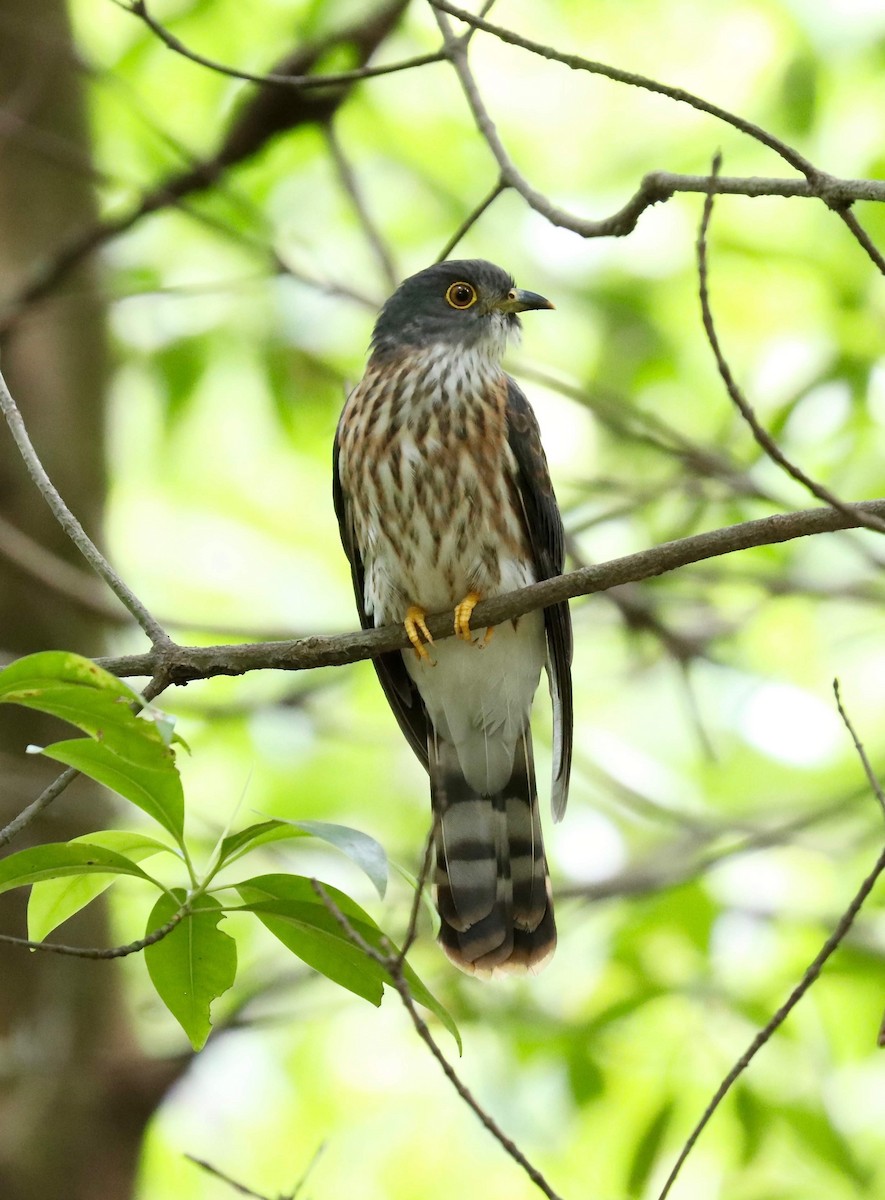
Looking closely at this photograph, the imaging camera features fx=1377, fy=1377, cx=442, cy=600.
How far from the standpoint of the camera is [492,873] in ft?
15.1

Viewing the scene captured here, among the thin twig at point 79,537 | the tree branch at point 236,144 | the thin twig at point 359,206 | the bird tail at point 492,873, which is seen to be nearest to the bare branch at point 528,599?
the thin twig at point 79,537

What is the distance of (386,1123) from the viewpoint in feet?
22.6

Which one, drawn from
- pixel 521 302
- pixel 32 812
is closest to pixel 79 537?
pixel 32 812

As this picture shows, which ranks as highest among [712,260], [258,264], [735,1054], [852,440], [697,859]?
[712,260]

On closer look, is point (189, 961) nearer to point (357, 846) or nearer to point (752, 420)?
point (357, 846)

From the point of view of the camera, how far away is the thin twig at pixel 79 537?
2.82m

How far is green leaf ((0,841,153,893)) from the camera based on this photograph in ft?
7.41

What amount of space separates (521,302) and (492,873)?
1979 millimetres

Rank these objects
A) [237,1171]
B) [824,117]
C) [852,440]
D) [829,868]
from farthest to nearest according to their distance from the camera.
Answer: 1. [237,1171]
2. [829,868]
3. [824,117]
4. [852,440]

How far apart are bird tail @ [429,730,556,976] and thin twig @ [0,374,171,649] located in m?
1.48

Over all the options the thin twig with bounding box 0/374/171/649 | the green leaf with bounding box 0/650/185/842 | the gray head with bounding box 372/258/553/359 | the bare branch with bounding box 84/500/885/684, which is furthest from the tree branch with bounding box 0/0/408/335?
the green leaf with bounding box 0/650/185/842

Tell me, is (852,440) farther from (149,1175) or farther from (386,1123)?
(149,1175)

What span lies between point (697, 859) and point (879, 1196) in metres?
1.31

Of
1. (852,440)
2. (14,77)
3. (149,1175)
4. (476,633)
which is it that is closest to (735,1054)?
(476,633)
